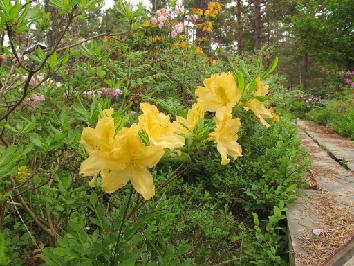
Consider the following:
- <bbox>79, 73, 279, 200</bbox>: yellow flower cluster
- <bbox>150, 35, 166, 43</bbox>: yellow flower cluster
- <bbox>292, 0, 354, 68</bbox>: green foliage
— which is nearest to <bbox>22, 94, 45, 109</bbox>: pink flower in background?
<bbox>79, 73, 279, 200</bbox>: yellow flower cluster

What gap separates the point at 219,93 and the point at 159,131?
25 cm

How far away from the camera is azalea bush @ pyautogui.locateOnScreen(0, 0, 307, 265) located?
1.06m

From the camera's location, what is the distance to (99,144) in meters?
1.00

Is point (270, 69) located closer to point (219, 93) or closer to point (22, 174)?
point (219, 93)

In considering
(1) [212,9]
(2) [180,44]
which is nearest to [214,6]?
(1) [212,9]

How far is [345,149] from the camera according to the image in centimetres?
563

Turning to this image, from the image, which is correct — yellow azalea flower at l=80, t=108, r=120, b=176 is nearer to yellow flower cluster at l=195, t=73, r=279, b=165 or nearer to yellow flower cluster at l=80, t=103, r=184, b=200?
yellow flower cluster at l=80, t=103, r=184, b=200

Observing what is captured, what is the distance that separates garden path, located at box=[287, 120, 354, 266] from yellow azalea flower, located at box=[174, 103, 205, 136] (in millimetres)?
1497

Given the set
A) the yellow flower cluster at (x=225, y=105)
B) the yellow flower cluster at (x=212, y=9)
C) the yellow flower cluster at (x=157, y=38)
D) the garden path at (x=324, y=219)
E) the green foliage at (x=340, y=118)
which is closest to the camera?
the yellow flower cluster at (x=225, y=105)

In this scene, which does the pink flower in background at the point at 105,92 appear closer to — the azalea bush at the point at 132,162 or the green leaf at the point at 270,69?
the azalea bush at the point at 132,162

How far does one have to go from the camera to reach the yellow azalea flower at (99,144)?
98 centimetres

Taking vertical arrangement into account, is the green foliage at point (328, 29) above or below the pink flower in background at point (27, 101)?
above

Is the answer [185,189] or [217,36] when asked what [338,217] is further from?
[217,36]

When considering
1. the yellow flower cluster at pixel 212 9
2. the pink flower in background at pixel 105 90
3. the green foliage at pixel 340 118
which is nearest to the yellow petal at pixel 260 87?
the pink flower in background at pixel 105 90
